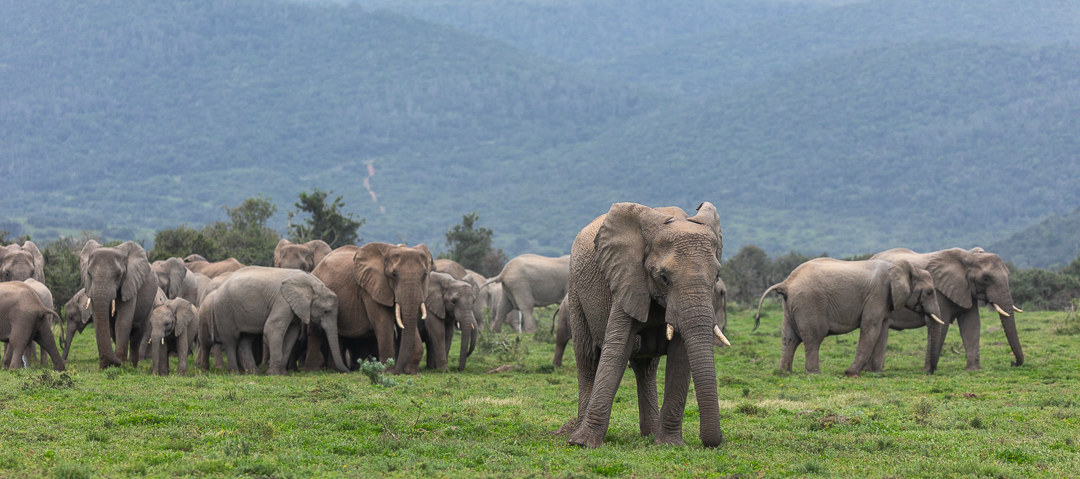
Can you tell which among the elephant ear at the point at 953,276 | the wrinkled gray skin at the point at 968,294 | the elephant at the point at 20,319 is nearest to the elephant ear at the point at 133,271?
the elephant at the point at 20,319

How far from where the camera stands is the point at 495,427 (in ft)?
44.2

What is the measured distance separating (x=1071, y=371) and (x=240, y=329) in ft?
55.6

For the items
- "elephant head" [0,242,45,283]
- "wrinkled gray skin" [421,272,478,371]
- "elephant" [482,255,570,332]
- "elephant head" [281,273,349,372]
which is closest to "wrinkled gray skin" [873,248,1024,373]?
"wrinkled gray skin" [421,272,478,371]

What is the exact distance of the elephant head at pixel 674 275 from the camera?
10852mm

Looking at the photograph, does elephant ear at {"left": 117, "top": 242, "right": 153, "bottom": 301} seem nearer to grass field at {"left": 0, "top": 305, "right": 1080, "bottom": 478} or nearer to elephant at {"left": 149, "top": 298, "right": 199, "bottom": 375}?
elephant at {"left": 149, "top": 298, "right": 199, "bottom": 375}

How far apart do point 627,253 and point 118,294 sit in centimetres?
1293

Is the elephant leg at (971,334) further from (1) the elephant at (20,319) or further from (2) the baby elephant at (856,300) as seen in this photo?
(1) the elephant at (20,319)

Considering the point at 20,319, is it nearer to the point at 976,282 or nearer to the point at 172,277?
the point at 172,277

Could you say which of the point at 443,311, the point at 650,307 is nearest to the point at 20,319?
the point at 443,311

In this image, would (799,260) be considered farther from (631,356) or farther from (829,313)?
(631,356)

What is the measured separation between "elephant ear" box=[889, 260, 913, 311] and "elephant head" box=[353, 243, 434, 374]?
9.76 metres

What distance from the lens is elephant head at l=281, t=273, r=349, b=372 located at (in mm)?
20719

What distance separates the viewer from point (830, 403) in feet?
55.0

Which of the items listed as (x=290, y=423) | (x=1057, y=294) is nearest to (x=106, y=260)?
(x=290, y=423)
